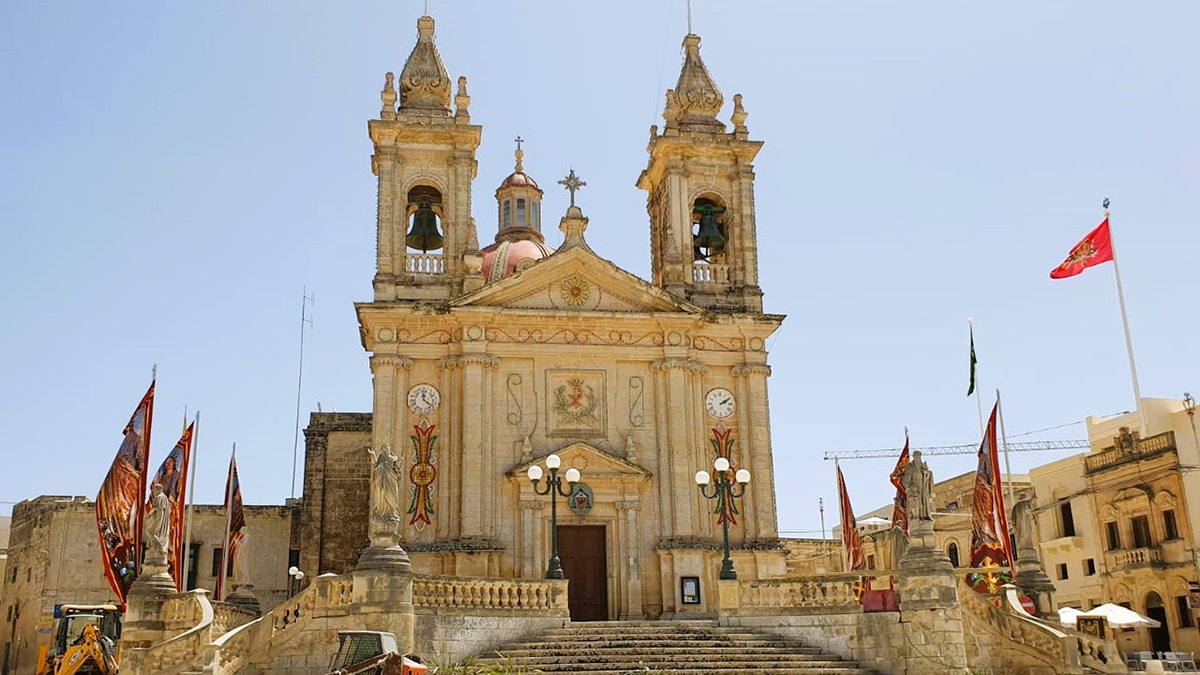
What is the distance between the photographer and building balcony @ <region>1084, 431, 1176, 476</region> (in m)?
34.9

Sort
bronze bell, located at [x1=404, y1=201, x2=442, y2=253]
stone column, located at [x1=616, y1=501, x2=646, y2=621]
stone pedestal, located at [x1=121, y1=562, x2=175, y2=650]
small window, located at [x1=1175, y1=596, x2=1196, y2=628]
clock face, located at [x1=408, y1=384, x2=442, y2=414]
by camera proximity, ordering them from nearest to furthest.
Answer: stone pedestal, located at [x1=121, y1=562, x2=175, y2=650]
stone column, located at [x1=616, y1=501, x2=646, y2=621]
clock face, located at [x1=408, y1=384, x2=442, y2=414]
bronze bell, located at [x1=404, y1=201, x2=442, y2=253]
small window, located at [x1=1175, y1=596, x2=1196, y2=628]

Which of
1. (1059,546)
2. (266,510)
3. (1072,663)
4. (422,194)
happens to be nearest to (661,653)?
(1072,663)

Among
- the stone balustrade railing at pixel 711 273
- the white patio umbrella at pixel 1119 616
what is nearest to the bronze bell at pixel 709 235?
the stone balustrade railing at pixel 711 273

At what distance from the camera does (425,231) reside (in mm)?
31203

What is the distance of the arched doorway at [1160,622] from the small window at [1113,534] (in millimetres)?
2038

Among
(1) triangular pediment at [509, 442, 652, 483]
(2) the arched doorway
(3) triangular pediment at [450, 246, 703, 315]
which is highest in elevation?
(3) triangular pediment at [450, 246, 703, 315]

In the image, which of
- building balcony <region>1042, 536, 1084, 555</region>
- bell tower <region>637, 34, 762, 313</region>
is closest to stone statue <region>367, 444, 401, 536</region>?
bell tower <region>637, 34, 762, 313</region>

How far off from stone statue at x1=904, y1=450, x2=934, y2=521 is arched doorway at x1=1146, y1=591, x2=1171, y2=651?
62.1 ft

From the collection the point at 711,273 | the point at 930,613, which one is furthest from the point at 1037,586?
the point at 711,273

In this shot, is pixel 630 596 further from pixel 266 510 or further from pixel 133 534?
pixel 266 510

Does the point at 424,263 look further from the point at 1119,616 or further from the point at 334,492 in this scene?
the point at 1119,616

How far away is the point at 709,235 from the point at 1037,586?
1301 centimetres

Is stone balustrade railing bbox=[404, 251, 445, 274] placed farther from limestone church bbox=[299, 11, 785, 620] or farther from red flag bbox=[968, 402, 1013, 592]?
red flag bbox=[968, 402, 1013, 592]

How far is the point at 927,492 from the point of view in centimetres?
2055
